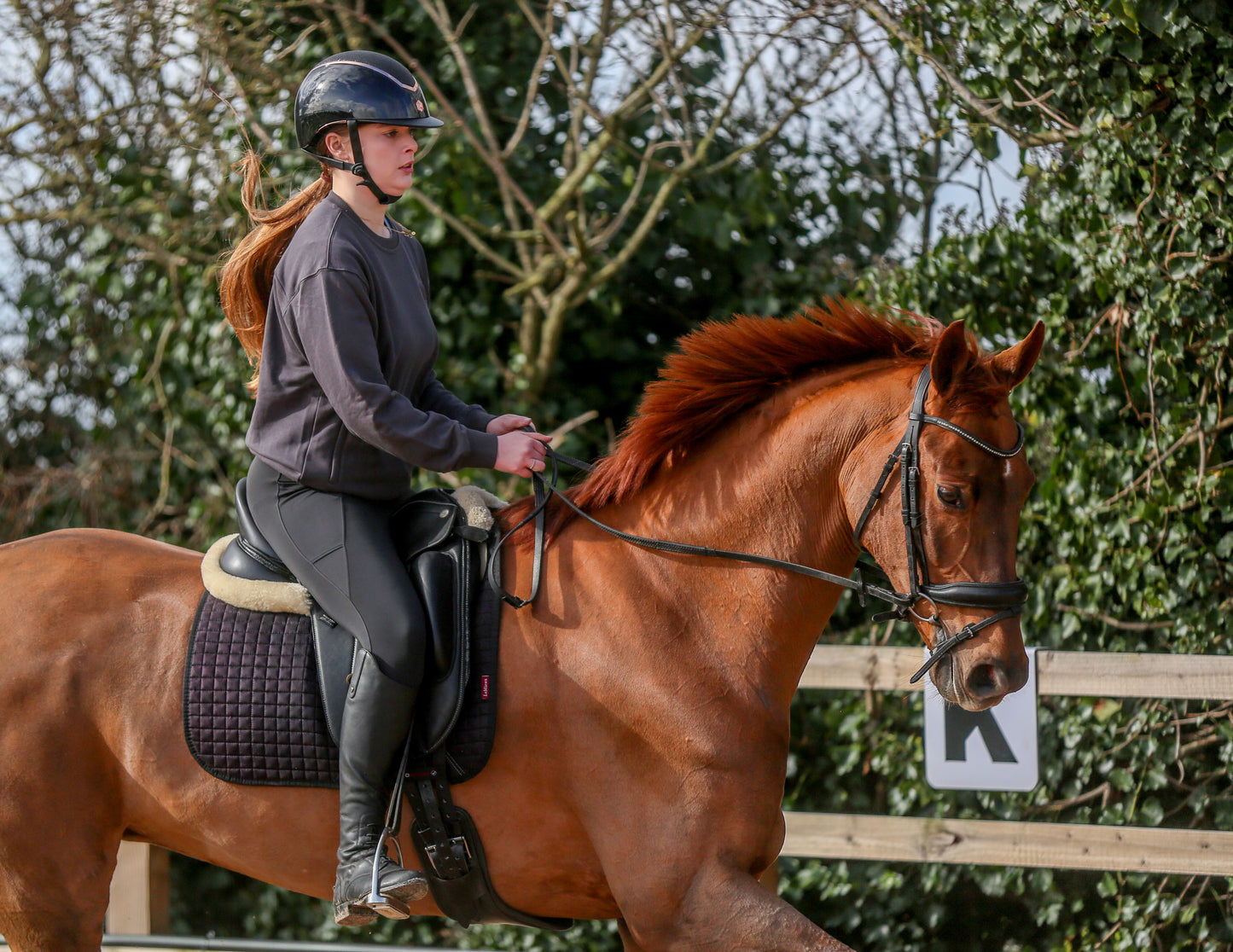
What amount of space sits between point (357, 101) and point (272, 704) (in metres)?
1.47

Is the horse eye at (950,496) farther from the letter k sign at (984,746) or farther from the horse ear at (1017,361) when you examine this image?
the letter k sign at (984,746)

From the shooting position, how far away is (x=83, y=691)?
9.33 feet

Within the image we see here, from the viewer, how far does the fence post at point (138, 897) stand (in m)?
4.61

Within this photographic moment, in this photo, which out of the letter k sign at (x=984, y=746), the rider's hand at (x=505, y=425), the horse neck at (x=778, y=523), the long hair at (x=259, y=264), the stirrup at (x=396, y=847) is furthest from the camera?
the letter k sign at (x=984, y=746)

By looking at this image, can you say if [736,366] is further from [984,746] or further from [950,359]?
[984,746]

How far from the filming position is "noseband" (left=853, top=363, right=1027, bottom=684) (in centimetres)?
238

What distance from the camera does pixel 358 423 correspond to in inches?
101

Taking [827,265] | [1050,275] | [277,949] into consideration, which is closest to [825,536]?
[1050,275]

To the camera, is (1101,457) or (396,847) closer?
(396,847)

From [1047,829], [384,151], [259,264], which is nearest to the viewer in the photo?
[384,151]

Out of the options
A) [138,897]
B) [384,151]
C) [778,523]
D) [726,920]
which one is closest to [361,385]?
[384,151]

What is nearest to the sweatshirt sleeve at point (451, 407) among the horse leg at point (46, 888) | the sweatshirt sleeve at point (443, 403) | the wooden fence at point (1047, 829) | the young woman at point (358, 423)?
the sweatshirt sleeve at point (443, 403)

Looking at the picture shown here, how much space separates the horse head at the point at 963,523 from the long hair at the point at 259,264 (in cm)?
166

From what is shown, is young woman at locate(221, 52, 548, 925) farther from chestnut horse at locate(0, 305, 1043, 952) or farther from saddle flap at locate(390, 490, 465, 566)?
chestnut horse at locate(0, 305, 1043, 952)
